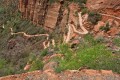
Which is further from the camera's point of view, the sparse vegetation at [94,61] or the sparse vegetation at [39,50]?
the sparse vegetation at [39,50]

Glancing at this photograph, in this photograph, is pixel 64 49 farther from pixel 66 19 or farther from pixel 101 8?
pixel 66 19

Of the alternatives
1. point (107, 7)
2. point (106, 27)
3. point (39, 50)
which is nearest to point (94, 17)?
point (107, 7)

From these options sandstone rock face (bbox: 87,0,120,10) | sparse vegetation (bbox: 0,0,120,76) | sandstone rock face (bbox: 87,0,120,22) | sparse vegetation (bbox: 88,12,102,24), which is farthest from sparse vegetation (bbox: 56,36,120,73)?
sparse vegetation (bbox: 88,12,102,24)

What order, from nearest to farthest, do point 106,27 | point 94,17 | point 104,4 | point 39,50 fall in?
point 106,27 < point 94,17 < point 104,4 < point 39,50

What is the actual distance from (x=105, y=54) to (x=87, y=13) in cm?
1368

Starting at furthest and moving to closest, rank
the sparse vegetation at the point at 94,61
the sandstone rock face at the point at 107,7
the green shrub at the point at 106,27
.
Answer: the sandstone rock face at the point at 107,7
the green shrub at the point at 106,27
the sparse vegetation at the point at 94,61

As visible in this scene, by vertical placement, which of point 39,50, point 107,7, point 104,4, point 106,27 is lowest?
point 39,50

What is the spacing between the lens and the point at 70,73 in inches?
455

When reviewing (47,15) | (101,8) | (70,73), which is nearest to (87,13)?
(101,8)

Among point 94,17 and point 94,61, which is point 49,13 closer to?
point 94,17

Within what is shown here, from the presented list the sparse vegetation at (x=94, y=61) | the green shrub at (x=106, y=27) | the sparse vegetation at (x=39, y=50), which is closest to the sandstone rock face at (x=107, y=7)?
the sparse vegetation at (x=39, y=50)

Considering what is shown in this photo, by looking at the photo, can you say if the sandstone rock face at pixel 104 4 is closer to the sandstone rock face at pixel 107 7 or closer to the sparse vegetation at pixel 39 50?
the sandstone rock face at pixel 107 7

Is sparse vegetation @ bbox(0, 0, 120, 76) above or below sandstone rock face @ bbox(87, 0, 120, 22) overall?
below

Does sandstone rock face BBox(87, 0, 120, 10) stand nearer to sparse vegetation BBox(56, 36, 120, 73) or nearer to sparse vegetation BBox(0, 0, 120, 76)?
sparse vegetation BBox(0, 0, 120, 76)
